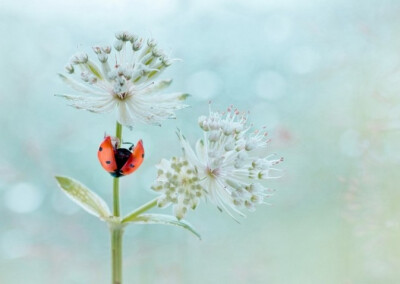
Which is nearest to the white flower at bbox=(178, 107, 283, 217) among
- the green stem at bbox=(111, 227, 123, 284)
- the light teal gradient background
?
the green stem at bbox=(111, 227, 123, 284)

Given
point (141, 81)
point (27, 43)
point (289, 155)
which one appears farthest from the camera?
point (289, 155)

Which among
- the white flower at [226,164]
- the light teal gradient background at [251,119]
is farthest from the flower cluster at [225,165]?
the light teal gradient background at [251,119]

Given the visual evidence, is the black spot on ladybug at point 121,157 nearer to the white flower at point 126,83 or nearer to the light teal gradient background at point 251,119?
the white flower at point 126,83

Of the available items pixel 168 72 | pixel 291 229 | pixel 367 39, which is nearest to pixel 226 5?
pixel 168 72

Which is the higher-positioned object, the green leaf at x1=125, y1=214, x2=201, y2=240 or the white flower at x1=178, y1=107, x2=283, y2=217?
the white flower at x1=178, y1=107, x2=283, y2=217

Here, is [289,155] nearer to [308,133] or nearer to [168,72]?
[308,133]

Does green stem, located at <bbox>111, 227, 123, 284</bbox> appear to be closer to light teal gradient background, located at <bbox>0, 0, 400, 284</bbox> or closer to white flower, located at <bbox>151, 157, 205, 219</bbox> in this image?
white flower, located at <bbox>151, 157, 205, 219</bbox>

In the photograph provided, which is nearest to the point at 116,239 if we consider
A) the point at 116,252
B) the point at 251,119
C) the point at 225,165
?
the point at 116,252
